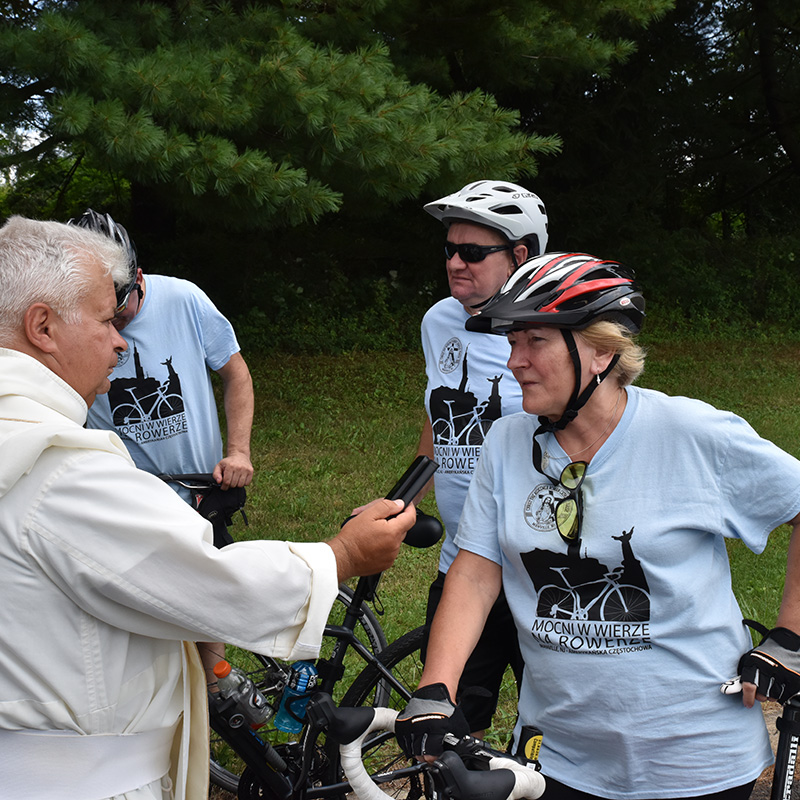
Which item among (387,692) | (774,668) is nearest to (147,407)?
(387,692)

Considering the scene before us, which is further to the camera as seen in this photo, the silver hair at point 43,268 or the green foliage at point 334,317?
the green foliage at point 334,317

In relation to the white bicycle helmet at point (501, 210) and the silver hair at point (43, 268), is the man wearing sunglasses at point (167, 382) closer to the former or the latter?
the white bicycle helmet at point (501, 210)

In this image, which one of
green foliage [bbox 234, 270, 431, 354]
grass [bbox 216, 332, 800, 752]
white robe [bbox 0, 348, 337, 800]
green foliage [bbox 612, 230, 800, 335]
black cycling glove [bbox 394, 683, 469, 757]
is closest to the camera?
white robe [bbox 0, 348, 337, 800]

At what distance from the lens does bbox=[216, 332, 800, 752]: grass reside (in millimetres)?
6371

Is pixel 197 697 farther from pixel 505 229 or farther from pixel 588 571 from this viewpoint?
pixel 505 229

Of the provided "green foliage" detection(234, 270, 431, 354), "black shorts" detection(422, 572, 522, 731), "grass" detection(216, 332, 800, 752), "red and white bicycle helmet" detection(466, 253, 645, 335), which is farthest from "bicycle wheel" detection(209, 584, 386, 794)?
"green foliage" detection(234, 270, 431, 354)

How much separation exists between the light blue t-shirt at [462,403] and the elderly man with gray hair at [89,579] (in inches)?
51.9

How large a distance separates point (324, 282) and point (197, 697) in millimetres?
13525

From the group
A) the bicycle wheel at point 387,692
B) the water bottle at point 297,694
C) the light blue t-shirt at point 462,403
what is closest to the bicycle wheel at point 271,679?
the water bottle at point 297,694

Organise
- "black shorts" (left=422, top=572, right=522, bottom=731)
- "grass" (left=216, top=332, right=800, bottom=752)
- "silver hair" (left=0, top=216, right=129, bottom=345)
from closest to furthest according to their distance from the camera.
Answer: "silver hair" (left=0, top=216, right=129, bottom=345), "black shorts" (left=422, top=572, right=522, bottom=731), "grass" (left=216, top=332, right=800, bottom=752)

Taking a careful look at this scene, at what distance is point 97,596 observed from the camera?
5.67ft

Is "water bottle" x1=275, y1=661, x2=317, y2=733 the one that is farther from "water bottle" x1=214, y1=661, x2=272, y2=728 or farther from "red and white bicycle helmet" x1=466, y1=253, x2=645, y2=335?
"red and white bicycle helmet" x1=466, y1=253, x2=645, y2=335

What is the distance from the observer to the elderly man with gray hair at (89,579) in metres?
1.69

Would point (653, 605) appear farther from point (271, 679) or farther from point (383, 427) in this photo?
point (383, 427)
